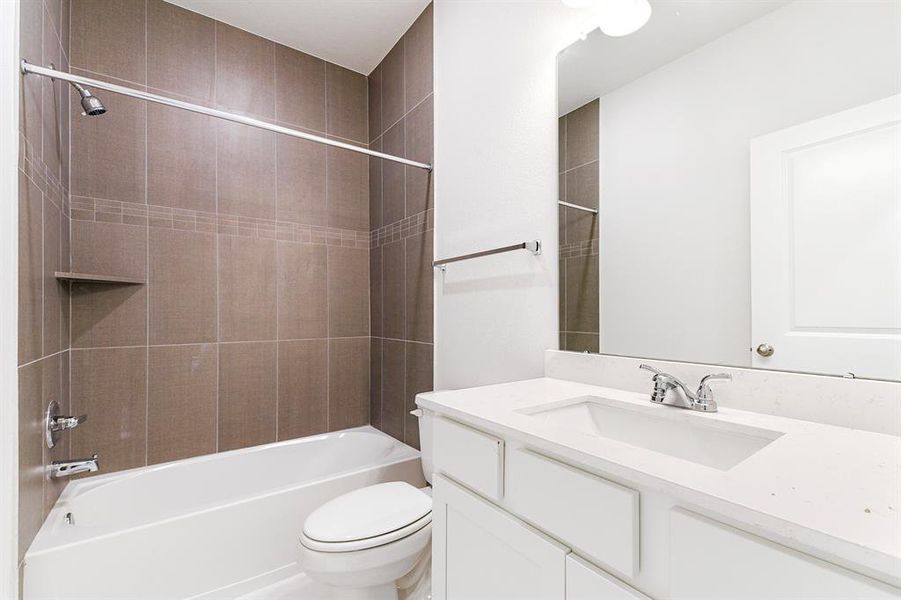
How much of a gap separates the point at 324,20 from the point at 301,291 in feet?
4.53

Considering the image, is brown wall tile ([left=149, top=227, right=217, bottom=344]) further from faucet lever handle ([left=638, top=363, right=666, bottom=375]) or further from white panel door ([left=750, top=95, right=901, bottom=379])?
white panel door ([left=750, top=95, right=901, bottom=379])

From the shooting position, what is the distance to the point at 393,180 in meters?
2.31

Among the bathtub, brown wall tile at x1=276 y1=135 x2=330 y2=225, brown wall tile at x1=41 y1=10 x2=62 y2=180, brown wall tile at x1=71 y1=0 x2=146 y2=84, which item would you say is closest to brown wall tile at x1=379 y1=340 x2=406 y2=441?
the bathtub

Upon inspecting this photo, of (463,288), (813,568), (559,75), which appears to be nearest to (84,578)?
(463,288)

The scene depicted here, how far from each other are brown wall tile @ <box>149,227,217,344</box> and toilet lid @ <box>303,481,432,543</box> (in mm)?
1117

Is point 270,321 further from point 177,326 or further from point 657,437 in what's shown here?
point 657,437

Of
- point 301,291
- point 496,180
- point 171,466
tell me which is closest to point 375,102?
point 301,291

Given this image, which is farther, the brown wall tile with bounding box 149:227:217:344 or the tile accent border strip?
the brown wall tile with bounding box 149:227:217:344

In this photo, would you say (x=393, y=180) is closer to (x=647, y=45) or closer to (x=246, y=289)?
(x=246, y=289)

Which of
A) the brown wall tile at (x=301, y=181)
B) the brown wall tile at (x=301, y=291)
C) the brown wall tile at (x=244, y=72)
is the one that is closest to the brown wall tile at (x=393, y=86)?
the brown wall tile at (x=301, y=181)

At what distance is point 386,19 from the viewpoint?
2.11 meters

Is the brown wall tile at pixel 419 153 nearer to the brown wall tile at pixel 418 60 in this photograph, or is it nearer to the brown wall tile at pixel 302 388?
the brown wall tile at pixel 418 60

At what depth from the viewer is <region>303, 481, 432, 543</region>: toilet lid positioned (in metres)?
1.32

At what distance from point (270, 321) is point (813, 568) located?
7.32 ft
